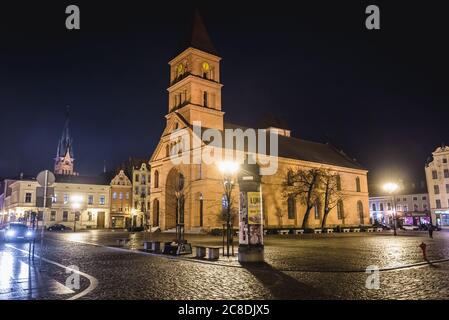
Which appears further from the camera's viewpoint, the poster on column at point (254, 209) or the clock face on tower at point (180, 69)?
the clock face on tower at point (180, 69)

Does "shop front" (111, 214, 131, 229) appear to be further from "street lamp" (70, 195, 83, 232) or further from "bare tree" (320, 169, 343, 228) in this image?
"bare tree" (320, 169, 343, 228)

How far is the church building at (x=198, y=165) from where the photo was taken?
1856 inches

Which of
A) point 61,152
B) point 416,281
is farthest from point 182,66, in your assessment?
point 61,152

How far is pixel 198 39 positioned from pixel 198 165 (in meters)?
19.8

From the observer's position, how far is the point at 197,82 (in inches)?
2028

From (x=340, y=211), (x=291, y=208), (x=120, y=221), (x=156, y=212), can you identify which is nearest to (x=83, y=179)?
(x=120, y=221)

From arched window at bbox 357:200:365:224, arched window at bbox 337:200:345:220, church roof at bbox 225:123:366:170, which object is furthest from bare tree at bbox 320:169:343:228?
arched window at bbox 357:200:365:224

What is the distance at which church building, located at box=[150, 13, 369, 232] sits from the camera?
47.2m

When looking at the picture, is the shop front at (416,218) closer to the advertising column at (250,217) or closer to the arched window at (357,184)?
the arched window at (357,184)

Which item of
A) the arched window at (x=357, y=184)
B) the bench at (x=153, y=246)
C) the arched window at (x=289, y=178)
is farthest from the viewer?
the arched window at (x=357, y=184)

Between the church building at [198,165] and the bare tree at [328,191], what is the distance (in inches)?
139

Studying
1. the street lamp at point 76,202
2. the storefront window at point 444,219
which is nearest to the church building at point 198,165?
the street lamp at point 76,202
